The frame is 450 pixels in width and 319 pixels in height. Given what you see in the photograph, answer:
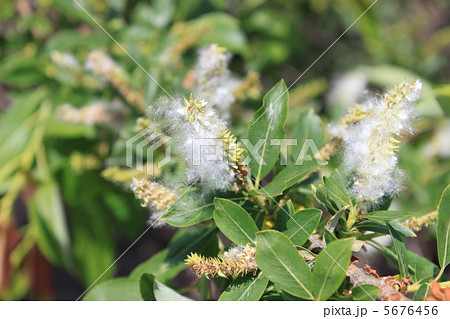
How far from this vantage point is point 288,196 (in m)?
0.67

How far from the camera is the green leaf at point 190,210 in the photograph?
0.58 m

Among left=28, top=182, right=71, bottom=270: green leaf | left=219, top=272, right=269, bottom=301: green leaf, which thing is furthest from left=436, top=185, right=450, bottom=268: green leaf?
left=28, top=182, right=71, bottom=270: green leaf

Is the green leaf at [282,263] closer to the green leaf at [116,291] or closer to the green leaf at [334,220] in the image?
the green leaf at [334,220]

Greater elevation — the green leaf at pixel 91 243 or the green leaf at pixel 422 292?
the green leaf at pixel 422 292

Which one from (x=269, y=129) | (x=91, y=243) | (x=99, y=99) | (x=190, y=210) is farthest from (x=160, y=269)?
(x=91, y=243)

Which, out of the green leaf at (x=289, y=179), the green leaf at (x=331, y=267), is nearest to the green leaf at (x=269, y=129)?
the green leaf at (x=289, y=179)

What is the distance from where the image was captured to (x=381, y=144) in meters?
0.54

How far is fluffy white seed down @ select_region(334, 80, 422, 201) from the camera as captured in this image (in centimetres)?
54

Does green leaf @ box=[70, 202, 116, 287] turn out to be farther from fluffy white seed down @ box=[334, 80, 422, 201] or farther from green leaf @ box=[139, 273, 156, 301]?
fluffy white seed down @ box=[334, 80, 422, 201]

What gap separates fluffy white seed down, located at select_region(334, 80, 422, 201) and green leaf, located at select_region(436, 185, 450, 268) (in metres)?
0.06

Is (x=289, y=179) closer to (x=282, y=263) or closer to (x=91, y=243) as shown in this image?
(x=282, y=263)

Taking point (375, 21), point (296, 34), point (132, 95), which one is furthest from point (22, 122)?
point (375, 21)

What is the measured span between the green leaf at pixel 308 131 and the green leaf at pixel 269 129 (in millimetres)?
100

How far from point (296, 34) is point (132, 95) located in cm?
91
